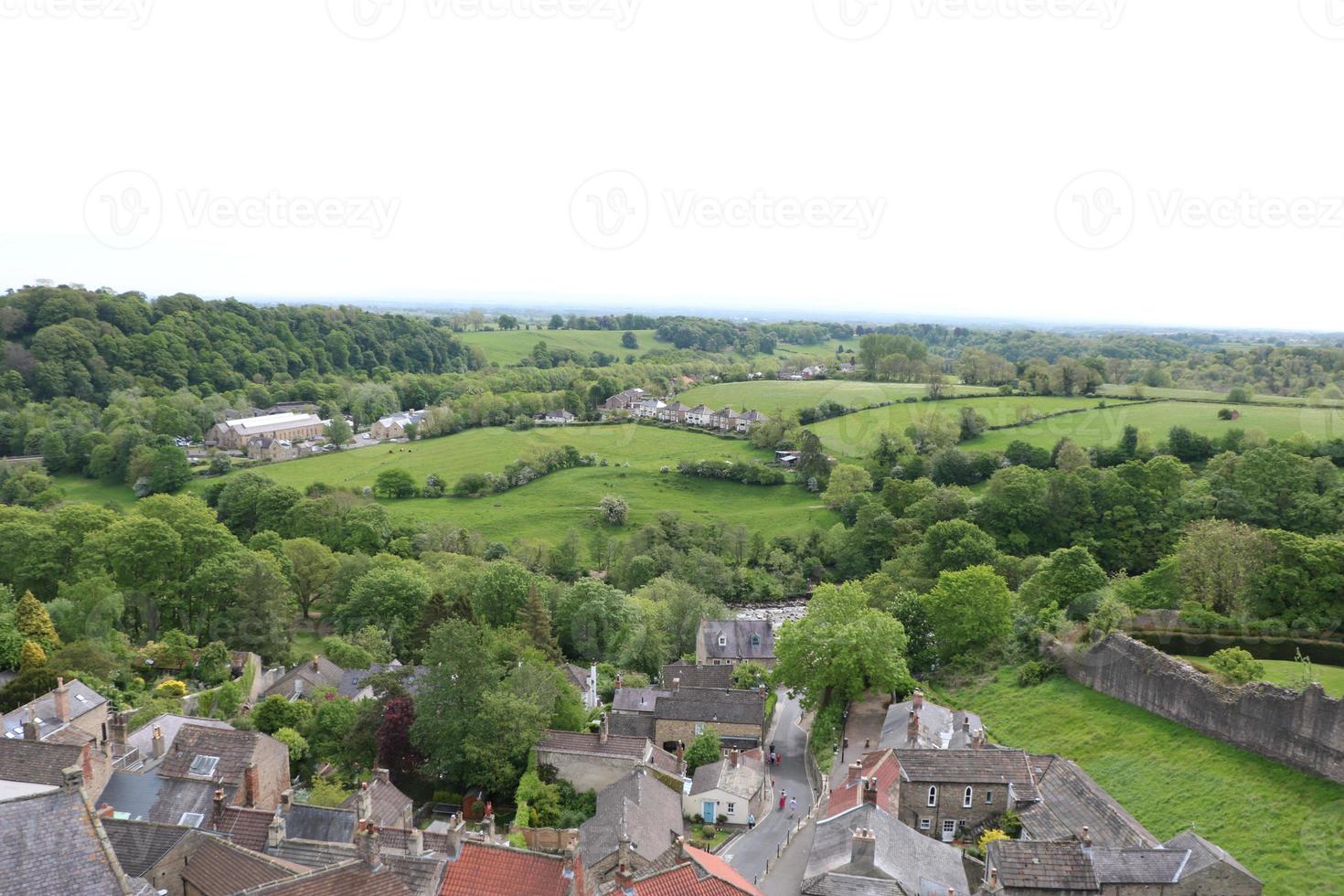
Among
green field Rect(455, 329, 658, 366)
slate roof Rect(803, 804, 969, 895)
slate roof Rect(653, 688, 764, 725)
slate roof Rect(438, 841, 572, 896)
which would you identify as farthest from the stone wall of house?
green field Rect(455, 329, 658, 366)

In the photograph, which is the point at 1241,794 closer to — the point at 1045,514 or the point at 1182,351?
the point at 1045,514

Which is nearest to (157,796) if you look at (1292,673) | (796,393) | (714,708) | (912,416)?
(714,708)

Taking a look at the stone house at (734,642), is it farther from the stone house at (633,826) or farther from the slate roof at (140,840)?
the slate roof at (140,840)

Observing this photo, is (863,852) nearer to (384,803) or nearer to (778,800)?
(778,800)

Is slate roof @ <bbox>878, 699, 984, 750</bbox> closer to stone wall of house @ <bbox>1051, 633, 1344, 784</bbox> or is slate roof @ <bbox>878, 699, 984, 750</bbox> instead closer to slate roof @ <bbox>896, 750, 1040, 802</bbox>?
slate roof @ <bbox>896, 750, 1040, 802</bbox>

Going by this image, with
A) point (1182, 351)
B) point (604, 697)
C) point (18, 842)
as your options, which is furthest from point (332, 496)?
point (1182, 351)

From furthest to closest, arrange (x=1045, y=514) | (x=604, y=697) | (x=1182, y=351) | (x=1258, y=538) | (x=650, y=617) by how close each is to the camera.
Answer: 1. (x=1182, y=351)
2. (x=1045, y=514)
3. (x=650, y=617)
4. (x=604, y=697)
5. (x=1258, y=538)
